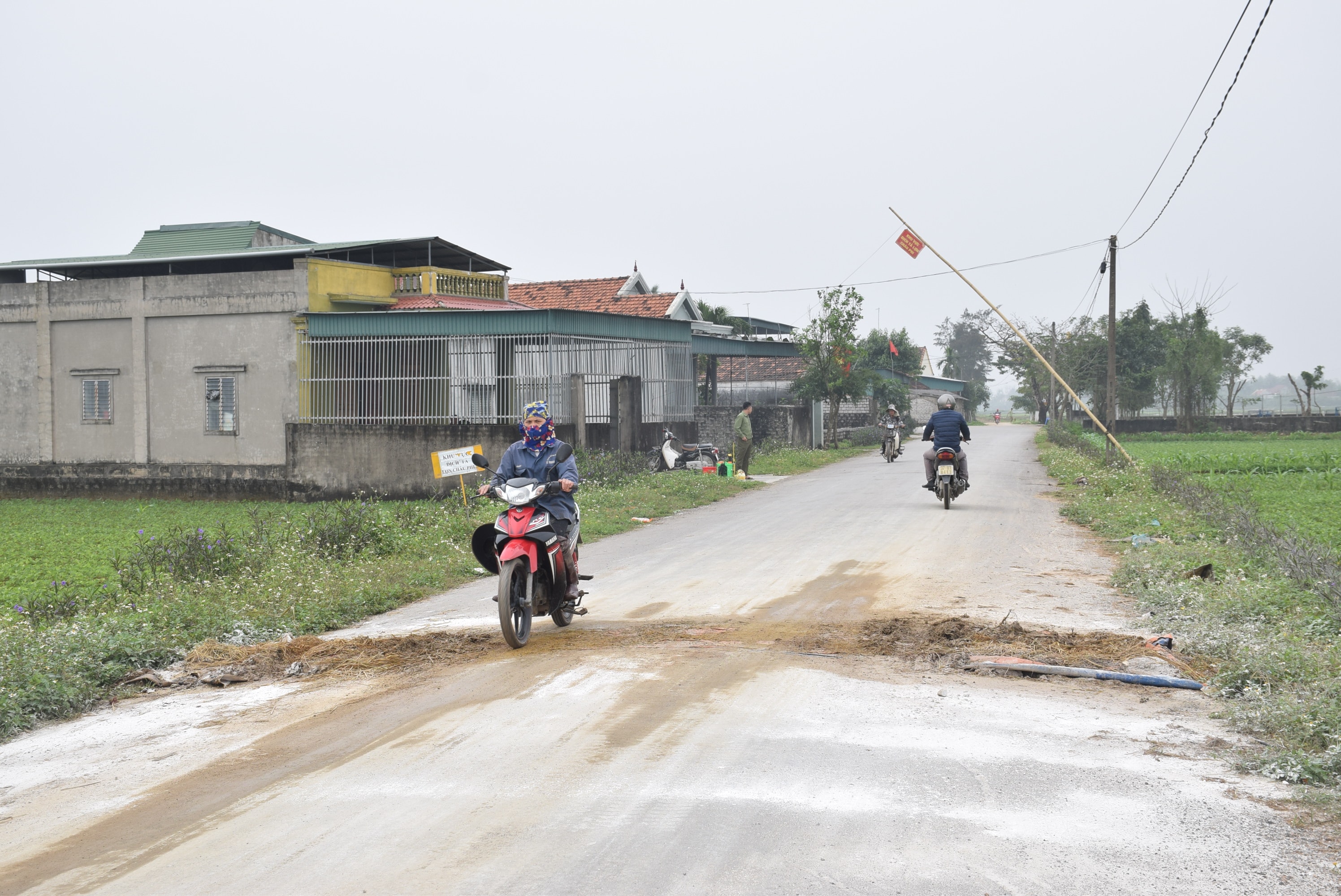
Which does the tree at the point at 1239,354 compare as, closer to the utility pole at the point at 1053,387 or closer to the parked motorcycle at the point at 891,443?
the utility pole at the point at 1053,387

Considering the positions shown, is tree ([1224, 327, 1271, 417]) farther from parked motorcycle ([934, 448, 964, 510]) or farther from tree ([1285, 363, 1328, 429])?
parked motorcycle ([934, 448, 964, 510])

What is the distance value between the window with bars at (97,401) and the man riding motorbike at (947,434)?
69.8ft

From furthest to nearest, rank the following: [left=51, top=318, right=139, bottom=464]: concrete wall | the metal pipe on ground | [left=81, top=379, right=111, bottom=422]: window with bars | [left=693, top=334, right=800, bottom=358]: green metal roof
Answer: [left=693, top=334, right=800, bottom=358]: green metal roof, [left=81, top=379, right=111, bottom=422]: window with bars, [left=51, top=318, right=139, bottom=464]: concrete wall, the metal pipe on ground

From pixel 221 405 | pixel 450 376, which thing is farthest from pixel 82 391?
pixel 450 376

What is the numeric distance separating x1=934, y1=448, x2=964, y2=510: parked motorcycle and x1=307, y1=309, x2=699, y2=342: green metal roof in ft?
28.9

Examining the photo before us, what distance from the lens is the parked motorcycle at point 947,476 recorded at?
17.2 meters

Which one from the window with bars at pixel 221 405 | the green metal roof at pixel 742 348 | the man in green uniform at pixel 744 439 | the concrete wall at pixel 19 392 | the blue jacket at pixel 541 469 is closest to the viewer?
the blue jacket at pixel 541 469

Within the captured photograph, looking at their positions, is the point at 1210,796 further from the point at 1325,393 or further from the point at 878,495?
the point at 1325,393

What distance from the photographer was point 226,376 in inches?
1046

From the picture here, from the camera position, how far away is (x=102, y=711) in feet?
22.3

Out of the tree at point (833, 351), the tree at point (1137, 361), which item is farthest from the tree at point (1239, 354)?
the tree at point (833, 351)

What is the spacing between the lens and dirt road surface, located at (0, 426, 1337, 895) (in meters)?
3.92

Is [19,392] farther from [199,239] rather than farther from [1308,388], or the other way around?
[1308,388]

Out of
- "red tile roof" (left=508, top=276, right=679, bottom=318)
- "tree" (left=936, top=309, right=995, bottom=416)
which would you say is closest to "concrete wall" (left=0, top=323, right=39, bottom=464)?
"red tile roof" (left=508, top=276, right=679, bottom=318)
